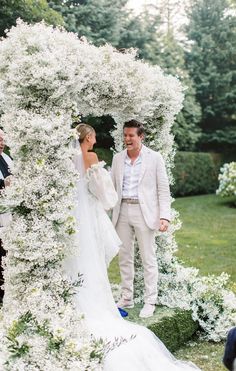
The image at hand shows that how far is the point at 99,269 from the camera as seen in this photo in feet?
17.5

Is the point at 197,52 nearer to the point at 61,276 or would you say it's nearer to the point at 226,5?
the point at 226,5

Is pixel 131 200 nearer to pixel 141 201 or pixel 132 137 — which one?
pixel 141 201

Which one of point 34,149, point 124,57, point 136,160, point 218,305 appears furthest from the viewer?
point 218,305

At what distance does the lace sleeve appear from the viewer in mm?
5269

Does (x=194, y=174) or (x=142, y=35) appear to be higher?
(x=142, y=35)

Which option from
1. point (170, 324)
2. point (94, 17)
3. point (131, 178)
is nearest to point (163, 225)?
point (131, 178)

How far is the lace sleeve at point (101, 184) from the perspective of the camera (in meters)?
5.27

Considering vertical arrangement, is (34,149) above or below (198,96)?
below

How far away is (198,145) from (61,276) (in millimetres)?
22861

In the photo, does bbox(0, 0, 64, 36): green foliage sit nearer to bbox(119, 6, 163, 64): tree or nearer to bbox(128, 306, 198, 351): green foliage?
bbox(119, 6, 163, 64): tree

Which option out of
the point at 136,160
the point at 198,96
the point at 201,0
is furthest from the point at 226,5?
the point at 136,160

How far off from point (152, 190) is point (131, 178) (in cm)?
26

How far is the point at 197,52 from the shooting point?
2698 cm

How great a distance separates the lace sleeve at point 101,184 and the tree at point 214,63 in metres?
21.5
